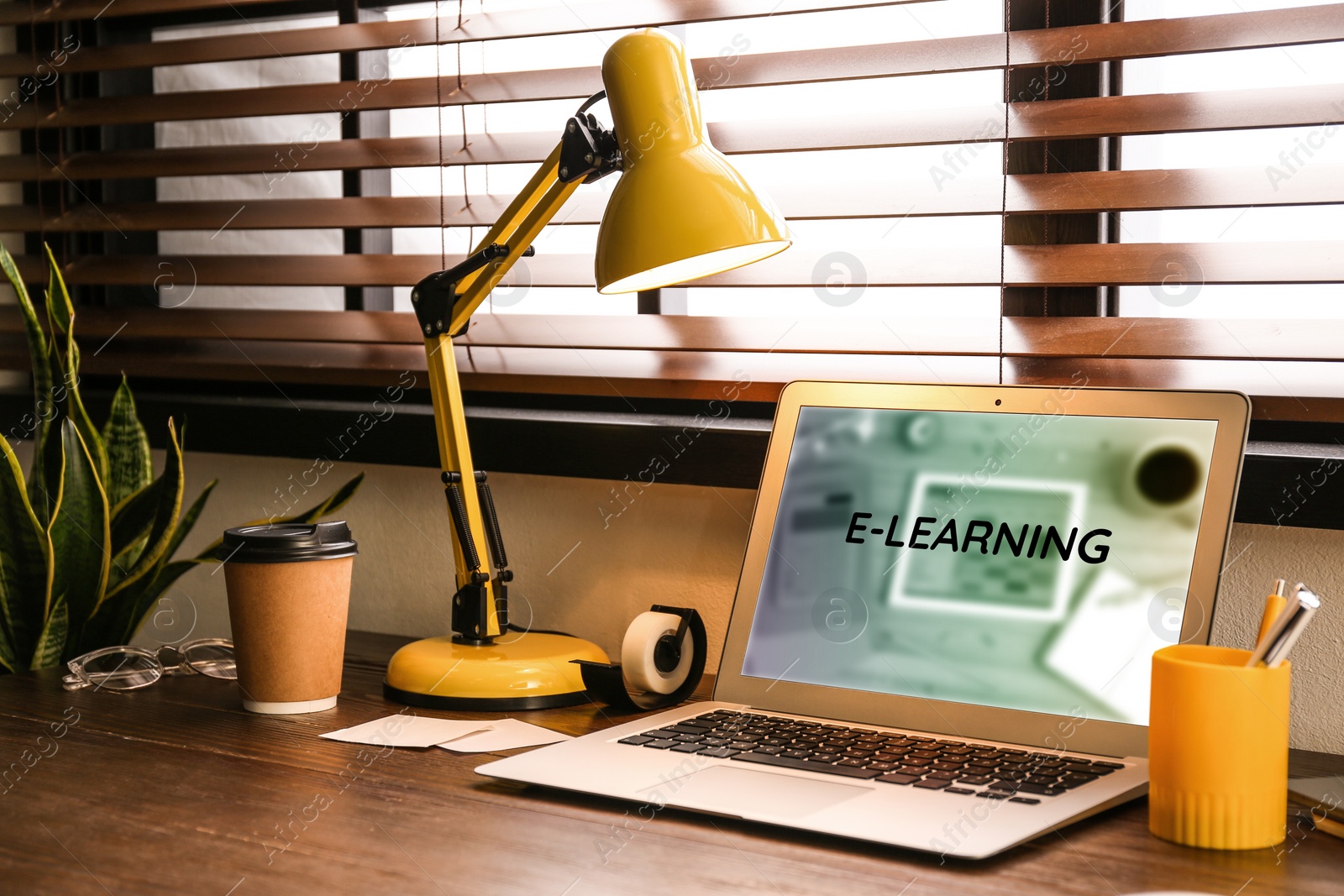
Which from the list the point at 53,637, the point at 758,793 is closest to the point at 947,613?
the point at 758,793

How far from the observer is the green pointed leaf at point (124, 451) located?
4.60ft

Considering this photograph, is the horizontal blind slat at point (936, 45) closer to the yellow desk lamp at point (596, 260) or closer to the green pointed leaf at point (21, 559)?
the yellow desk lamp at point (596, 260)

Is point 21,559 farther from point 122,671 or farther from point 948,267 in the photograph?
point 948,267

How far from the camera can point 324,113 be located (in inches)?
57.1

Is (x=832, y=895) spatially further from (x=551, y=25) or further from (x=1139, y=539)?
(x=551, y=25)

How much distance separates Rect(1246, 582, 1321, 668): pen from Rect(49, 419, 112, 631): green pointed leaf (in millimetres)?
1115

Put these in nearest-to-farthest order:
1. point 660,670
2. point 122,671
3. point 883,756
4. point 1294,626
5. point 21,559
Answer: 1. point 1294,626
2. point 883,756
3. point 660,670
4. point 122,671
5. point 21,559

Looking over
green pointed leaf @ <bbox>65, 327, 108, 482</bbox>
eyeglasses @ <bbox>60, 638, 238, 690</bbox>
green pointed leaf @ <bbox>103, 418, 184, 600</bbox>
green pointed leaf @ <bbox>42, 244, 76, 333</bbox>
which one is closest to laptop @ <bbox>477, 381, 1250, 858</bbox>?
eyeglasses @ <bbox>60, 638, 238, 690</bbox>

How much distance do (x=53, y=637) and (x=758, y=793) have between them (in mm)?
887

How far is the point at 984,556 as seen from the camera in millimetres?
957

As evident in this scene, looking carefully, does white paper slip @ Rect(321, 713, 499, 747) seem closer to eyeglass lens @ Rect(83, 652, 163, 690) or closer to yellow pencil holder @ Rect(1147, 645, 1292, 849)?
eyeglass lens @ Rect(83, 652, 163, 690)

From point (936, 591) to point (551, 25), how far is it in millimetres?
739

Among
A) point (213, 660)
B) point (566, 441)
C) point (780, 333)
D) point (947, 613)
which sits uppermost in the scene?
point (780, 333)

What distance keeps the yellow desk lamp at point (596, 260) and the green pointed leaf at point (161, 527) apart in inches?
13.8
